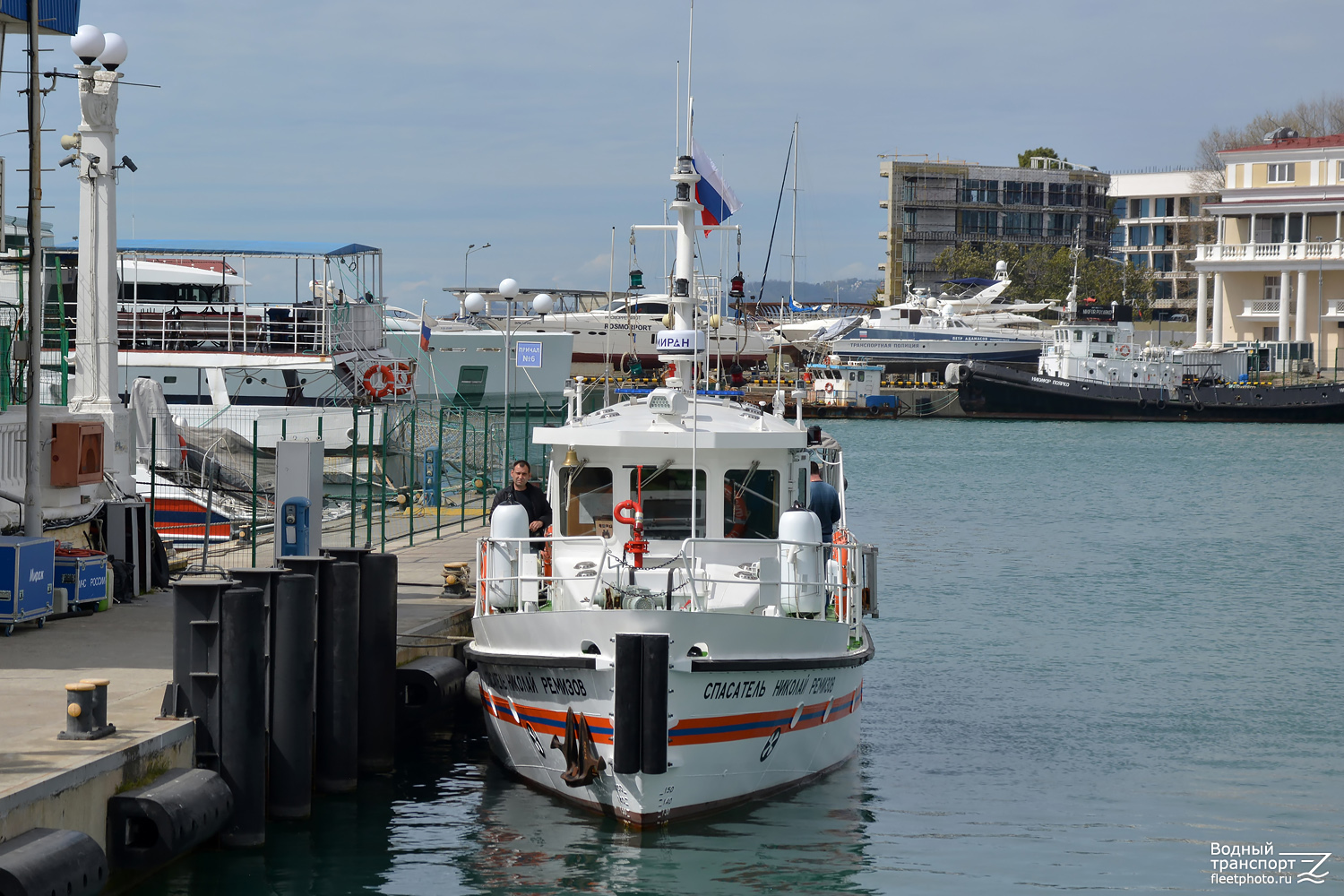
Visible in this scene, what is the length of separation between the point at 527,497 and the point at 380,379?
22.4 meters

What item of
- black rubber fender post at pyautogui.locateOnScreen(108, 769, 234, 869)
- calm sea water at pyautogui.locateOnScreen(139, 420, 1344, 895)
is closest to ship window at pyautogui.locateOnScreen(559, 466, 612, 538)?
calm sea water at pyautogui.locateOnScreen(139, 420, 1344, 895)

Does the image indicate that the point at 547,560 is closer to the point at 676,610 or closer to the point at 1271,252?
the point at 676,610

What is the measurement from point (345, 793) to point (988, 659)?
34.6 feet

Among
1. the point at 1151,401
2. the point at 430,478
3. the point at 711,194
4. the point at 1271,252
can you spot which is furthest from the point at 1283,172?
the point at 711,194

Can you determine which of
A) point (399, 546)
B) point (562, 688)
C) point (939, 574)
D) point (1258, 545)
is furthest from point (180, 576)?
point (1258, 545)

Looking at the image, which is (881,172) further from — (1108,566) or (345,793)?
(345,793)

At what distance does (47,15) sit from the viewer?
16156mm

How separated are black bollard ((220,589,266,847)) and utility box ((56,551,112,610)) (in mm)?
4255

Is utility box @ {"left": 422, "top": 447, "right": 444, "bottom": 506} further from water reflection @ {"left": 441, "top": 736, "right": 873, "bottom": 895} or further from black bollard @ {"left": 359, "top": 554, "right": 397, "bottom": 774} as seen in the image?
water reflection @ {"left": 441, "top": 736, "right": 873, "bottom": 895}

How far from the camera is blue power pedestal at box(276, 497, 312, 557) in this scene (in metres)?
15.3

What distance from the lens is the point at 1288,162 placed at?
9038 centimetres

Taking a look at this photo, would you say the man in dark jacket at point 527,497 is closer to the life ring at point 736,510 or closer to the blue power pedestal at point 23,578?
the life ring at point 736,510
